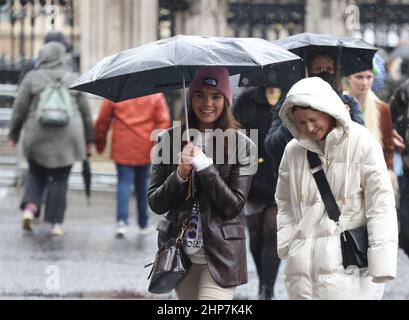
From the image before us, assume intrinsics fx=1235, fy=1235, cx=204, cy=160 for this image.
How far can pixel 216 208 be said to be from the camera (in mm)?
6043

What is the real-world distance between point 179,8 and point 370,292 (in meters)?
11.6

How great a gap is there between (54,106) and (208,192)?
5.70 m

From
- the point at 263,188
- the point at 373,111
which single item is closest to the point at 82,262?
the point at 263,188

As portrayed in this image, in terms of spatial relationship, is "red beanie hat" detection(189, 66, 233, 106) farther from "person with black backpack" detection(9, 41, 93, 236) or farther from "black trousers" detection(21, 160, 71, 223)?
"black trousers" detection(21, 160, 71, 223)

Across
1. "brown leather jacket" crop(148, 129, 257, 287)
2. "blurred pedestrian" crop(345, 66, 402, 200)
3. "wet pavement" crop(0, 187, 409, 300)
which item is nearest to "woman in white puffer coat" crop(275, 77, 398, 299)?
"brown leather jacket" crop(148, 129, 257, 287)

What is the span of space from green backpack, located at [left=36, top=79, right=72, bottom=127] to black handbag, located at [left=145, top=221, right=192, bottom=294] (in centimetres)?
559

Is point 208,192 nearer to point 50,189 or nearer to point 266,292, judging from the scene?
point 266,292

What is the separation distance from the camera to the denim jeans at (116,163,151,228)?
11.8m

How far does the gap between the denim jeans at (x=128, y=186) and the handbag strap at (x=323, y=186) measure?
607 cm

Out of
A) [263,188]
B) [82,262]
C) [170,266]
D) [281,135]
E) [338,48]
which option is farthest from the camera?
[82,262]

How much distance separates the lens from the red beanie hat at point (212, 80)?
618cm

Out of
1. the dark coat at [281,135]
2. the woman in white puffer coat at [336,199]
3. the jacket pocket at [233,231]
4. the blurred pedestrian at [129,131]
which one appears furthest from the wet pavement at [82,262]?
the woman in white puffer coat at [336,199]

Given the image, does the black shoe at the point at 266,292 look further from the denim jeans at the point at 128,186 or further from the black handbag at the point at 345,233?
the denim jeans at the point at 128,186

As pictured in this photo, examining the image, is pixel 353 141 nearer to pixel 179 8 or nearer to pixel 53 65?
pixel 53 65
